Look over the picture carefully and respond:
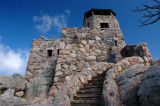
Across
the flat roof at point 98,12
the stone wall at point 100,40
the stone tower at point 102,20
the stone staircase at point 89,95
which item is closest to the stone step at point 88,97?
the stone staircase at point 89,95

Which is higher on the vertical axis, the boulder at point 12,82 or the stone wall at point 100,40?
the stone wall at point 100,40

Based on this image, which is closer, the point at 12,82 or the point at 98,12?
the point at 12,82

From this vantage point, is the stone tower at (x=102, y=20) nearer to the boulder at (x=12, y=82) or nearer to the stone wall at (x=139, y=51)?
the stone wall at (x=139, y=51)

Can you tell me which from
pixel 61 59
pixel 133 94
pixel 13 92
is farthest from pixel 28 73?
pixel 133 94

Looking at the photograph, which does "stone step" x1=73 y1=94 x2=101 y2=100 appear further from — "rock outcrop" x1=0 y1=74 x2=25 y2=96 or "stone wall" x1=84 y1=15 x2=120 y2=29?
"stone wall" x1=84 y1=15 x2=120 y2=29

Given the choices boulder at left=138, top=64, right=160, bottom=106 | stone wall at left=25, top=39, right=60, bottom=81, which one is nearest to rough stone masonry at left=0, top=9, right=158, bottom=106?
stone wall at left=25, top=39, right=60, bottom=81

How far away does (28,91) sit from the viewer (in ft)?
16.7

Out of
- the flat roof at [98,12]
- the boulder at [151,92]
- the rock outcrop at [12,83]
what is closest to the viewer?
the boulder at [151,92]

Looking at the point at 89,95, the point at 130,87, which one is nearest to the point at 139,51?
the point at 130,87

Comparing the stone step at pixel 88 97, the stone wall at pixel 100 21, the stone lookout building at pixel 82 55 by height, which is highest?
the stone wall at pixel 100 21

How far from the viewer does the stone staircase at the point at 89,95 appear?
2.28 meters

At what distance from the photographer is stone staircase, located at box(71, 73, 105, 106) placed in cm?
228

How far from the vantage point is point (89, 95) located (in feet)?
8.51

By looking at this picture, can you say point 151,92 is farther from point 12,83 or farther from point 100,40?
point 12,83
